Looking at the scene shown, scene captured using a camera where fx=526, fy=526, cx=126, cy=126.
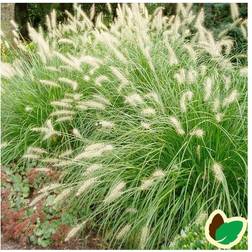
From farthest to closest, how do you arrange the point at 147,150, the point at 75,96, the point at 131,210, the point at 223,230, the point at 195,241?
1. the point at 75,96
2. the point at 147,150
3. the point at 131,210
4. the point at 223,230
5. the point at 195,241

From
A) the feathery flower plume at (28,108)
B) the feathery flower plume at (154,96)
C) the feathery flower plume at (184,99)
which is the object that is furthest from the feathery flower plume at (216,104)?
the feathery flower plume at (28,108)

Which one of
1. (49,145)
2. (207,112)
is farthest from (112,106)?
(207,112)

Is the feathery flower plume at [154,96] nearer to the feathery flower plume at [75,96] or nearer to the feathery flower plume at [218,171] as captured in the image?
the feathery flower plume at [75,96]

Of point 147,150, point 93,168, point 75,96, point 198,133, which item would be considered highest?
point 75,96

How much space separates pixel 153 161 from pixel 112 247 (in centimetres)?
79

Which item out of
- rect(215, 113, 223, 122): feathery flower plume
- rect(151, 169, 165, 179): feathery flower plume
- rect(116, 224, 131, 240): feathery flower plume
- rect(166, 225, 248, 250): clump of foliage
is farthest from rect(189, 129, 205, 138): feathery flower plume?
rect(116, 224, 131, 240): feathery flower plume

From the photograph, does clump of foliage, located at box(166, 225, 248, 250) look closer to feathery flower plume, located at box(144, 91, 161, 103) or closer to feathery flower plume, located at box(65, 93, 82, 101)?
feathery flower plume, located at box(144, 91, 161, 103)

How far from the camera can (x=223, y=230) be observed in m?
3.66

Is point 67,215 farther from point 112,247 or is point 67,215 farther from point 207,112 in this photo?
point 207,112

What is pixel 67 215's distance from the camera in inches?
175

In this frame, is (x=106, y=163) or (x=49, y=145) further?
(x=49, y=145)

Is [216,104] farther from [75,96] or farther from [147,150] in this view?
[75,96]

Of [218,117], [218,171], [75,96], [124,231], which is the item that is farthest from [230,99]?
[75,96]

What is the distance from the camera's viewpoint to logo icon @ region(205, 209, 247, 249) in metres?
3.51
